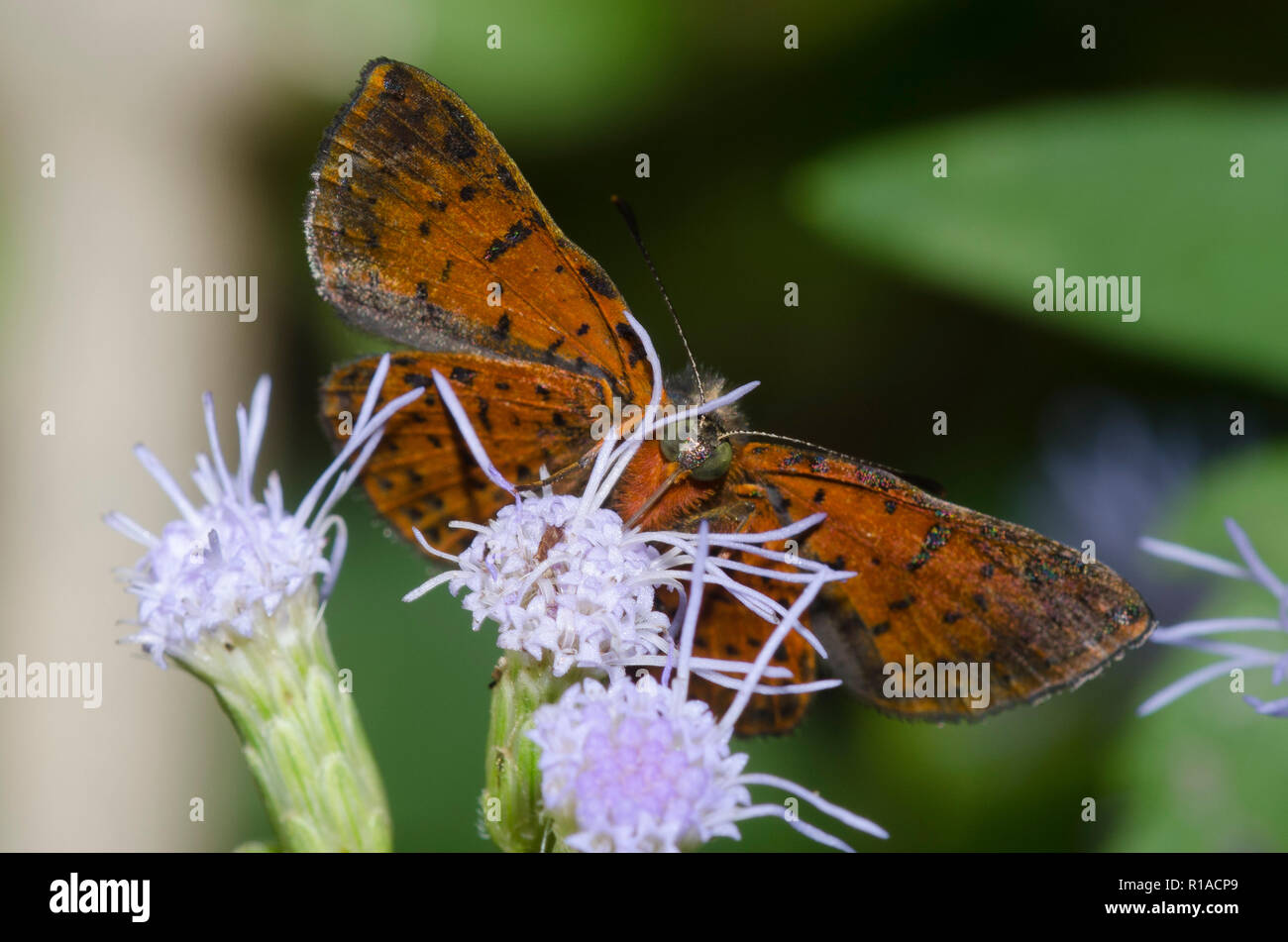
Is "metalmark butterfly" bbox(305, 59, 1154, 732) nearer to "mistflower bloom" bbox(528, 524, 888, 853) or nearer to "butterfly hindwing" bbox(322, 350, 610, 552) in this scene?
"butterfly hindwing" bbox(322, 350, 610, 552)

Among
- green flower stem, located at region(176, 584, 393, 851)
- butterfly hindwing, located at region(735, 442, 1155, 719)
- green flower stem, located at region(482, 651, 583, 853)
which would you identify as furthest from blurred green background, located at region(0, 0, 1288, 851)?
green flower stem, located at region(482, 651, 583, 853)

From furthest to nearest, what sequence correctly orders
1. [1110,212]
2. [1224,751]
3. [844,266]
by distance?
[844,266] → [1110,212] → [1224,751]

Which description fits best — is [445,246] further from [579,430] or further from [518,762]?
[518,762]

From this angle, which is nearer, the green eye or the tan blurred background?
the green eye

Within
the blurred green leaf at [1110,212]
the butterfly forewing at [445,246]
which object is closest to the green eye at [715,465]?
the butterfly forewing at [445,246]

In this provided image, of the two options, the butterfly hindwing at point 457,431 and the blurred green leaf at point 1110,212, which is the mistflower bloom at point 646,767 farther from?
the blurred green leaf at point 1110,212

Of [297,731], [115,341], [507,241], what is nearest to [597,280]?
[507,241]
